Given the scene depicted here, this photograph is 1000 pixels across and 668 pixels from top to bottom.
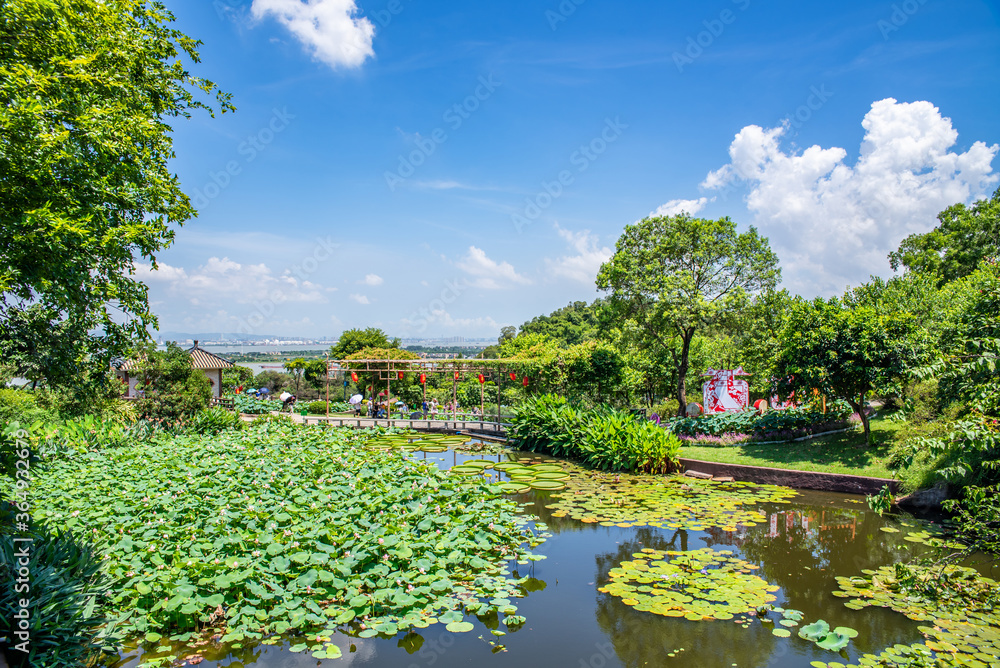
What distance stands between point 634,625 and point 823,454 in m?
7.53

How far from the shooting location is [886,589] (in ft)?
16.8

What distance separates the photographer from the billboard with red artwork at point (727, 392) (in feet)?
44.2

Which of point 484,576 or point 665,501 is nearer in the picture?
point 484,576

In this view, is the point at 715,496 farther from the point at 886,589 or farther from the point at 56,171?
the point at 56,171

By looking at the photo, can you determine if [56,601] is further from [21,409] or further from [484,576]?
[21,409]

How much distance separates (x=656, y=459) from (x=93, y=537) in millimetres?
8744

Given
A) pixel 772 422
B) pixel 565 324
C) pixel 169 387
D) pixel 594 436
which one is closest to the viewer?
pixel 594 436

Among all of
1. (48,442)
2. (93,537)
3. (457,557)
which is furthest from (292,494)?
(48,442)

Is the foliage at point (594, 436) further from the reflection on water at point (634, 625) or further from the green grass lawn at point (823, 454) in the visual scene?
the reflection on water at point (634, 625)

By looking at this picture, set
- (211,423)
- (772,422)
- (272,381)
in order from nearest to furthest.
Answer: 1. (772,422)
2. (211,423)
3. (272,381)

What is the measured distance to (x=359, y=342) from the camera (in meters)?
30.8

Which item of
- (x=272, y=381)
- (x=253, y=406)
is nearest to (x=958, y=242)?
(x=253, y=406)

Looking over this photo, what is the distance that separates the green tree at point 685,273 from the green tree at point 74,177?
1117 cm

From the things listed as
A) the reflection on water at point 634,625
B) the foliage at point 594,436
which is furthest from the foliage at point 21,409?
the foliage at point 594,436
